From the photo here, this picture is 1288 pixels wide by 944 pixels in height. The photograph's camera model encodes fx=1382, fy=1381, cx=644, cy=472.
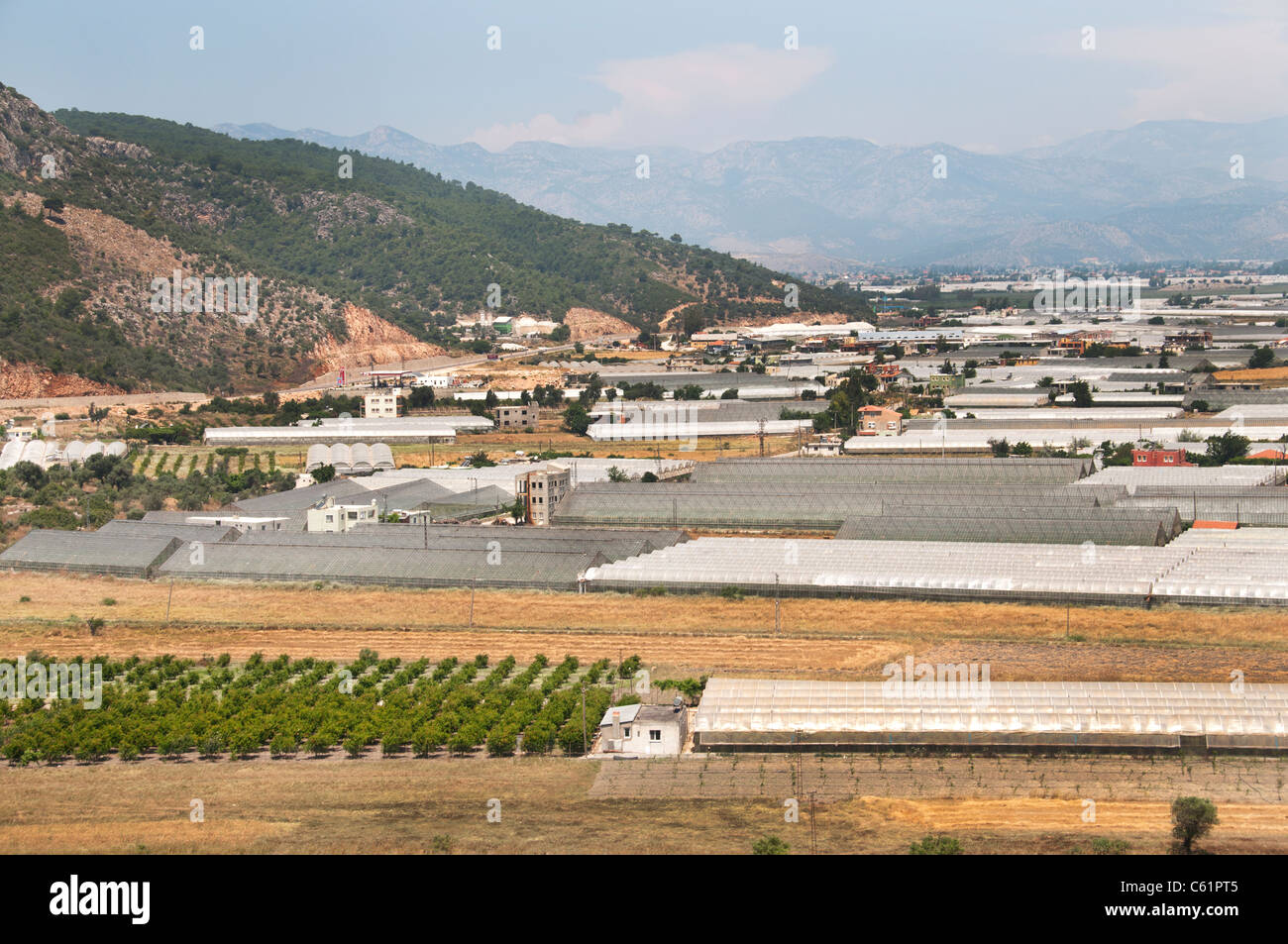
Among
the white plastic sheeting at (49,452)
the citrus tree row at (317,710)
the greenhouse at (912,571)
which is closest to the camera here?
the citrus tree row at (317,710)

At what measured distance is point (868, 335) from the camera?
123 meters

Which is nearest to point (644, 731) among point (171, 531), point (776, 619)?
point (776, 619)

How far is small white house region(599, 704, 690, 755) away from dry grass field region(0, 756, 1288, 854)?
544 mm

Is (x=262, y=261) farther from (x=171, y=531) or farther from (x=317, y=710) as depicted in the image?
(x=317, y=710)

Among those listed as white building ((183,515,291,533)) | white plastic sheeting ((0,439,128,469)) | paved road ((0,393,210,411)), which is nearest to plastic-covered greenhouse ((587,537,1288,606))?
white building ((183,515,291,533))

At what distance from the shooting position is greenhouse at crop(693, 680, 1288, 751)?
2217 centimetres

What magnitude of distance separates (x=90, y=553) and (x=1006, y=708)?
1138 inches

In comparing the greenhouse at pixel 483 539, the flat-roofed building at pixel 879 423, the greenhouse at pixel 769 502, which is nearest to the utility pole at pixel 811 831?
the greenhouse at pixel 483 539

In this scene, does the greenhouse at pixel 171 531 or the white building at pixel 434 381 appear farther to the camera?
the white building at pixel 434 381

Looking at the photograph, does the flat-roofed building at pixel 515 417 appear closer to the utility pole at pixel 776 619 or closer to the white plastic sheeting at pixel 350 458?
the white plastic sheeting at pixel 350 458

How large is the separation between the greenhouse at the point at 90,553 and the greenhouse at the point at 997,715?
875 inches

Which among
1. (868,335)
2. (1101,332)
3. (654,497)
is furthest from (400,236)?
(654,497)

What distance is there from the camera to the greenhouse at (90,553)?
131ft

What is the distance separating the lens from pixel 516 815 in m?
19.8
